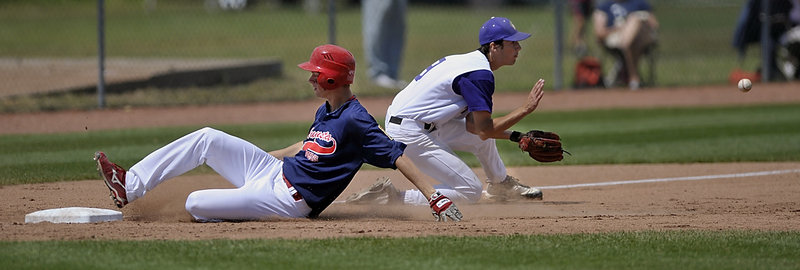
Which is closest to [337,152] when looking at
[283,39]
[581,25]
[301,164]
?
[301,164]

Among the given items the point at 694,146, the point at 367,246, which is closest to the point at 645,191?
the point at 694,146

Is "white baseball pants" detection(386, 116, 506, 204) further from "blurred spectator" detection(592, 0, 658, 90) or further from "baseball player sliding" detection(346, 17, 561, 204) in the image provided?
"blurred spectator" detection(592, 0, 658, 90)

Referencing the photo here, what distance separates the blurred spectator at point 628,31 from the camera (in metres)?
16.2

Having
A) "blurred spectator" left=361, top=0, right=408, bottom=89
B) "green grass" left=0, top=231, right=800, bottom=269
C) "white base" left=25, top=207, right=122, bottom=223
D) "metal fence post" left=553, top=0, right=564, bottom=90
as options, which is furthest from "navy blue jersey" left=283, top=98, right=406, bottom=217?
"metal fence post" left=553, top=0, right=564, bottom=90

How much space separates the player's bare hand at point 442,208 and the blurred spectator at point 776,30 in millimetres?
11458

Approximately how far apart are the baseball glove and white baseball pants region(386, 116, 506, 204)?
38 centimetres

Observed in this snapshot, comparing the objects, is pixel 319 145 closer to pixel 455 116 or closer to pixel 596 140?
pixel 455 116

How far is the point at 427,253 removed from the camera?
5242 millimetres

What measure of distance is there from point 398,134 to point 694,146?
15.8 feet

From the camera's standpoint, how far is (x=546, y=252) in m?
5.34

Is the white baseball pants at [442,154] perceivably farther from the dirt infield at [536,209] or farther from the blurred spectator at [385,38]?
the blurred spectator at [385,38]

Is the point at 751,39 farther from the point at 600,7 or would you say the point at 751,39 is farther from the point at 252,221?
the point at 252,221

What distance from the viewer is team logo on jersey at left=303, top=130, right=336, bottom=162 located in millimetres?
6230

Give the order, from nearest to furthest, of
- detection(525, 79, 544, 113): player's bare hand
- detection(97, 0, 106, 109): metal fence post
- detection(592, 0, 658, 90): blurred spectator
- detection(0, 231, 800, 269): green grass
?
detection(0, 231, 800, 269): green grass → detection(525, 79, 544, 113): player's bare hand → detection(97, 0, 106, 109): metal fence post → detection(592, 0, 658, 90): blurred spectator
